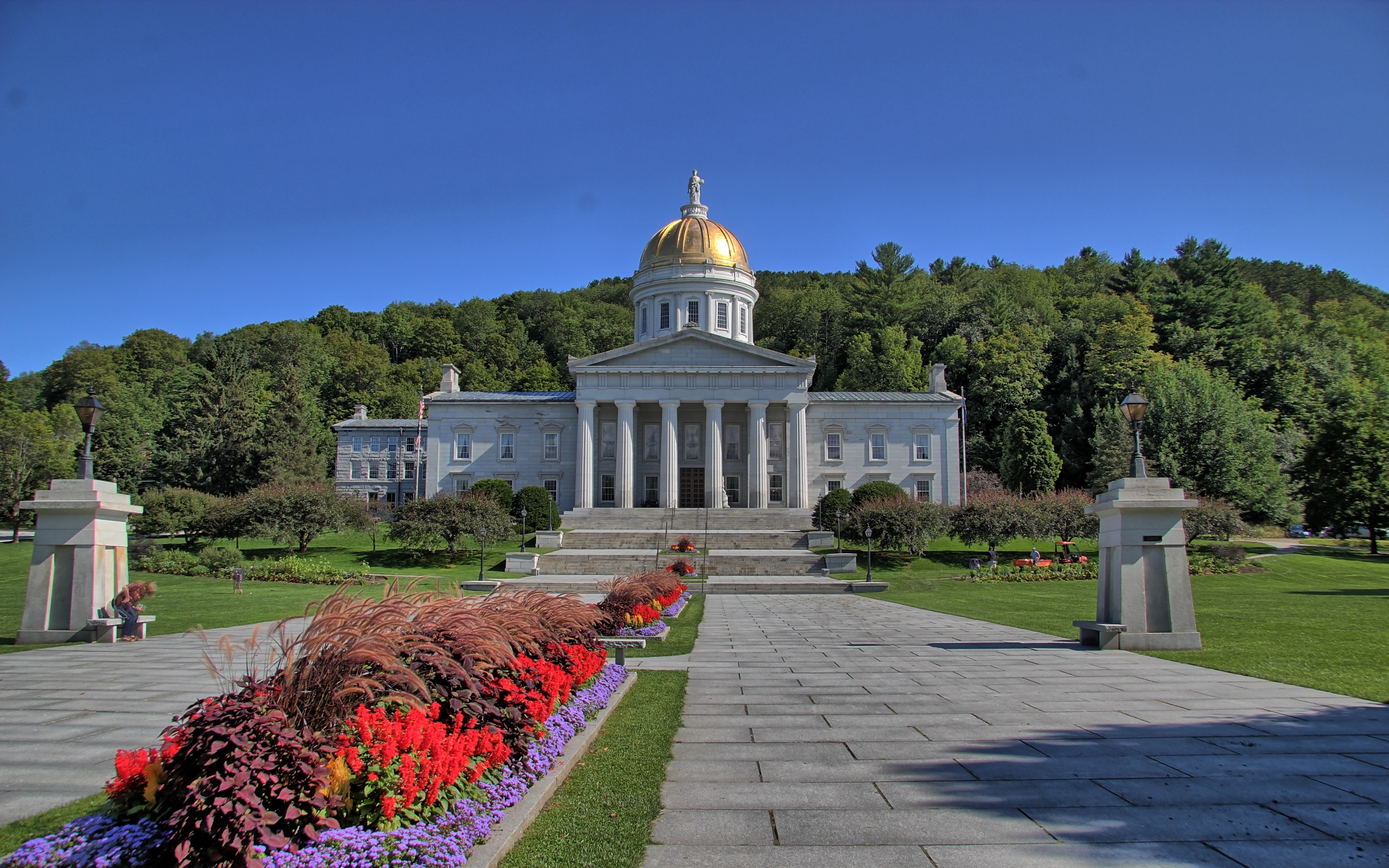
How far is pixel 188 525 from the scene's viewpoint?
3916 cm

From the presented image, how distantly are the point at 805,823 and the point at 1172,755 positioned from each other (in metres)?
3.80

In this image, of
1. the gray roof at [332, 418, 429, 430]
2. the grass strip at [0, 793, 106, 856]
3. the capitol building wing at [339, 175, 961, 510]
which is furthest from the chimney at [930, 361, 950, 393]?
the grass strip at [0, 793, 106, 856]

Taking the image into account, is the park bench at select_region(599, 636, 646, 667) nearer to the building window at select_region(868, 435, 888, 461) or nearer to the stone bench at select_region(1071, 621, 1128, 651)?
the stone bench at select_region(1071, 621, 1128, 651)

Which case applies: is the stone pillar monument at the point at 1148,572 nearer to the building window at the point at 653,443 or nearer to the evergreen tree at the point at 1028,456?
the building window at the point at 653,443

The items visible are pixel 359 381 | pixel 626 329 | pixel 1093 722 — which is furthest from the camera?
pixel 626 329

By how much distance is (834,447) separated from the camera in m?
58.2

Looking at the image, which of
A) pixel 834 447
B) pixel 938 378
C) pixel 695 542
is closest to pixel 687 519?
pixel 695 542

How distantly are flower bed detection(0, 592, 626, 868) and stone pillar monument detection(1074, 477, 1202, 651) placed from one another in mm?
11262

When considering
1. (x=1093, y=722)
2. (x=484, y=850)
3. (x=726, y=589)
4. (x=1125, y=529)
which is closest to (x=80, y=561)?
(x=484, y=850)

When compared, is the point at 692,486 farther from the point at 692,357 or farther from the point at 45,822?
the point at 45,822

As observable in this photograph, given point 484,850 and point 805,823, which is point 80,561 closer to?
point 484,850

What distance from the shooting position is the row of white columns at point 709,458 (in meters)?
53.6

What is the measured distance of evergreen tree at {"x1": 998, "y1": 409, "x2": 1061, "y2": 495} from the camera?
65.1m

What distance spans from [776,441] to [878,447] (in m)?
7.37
